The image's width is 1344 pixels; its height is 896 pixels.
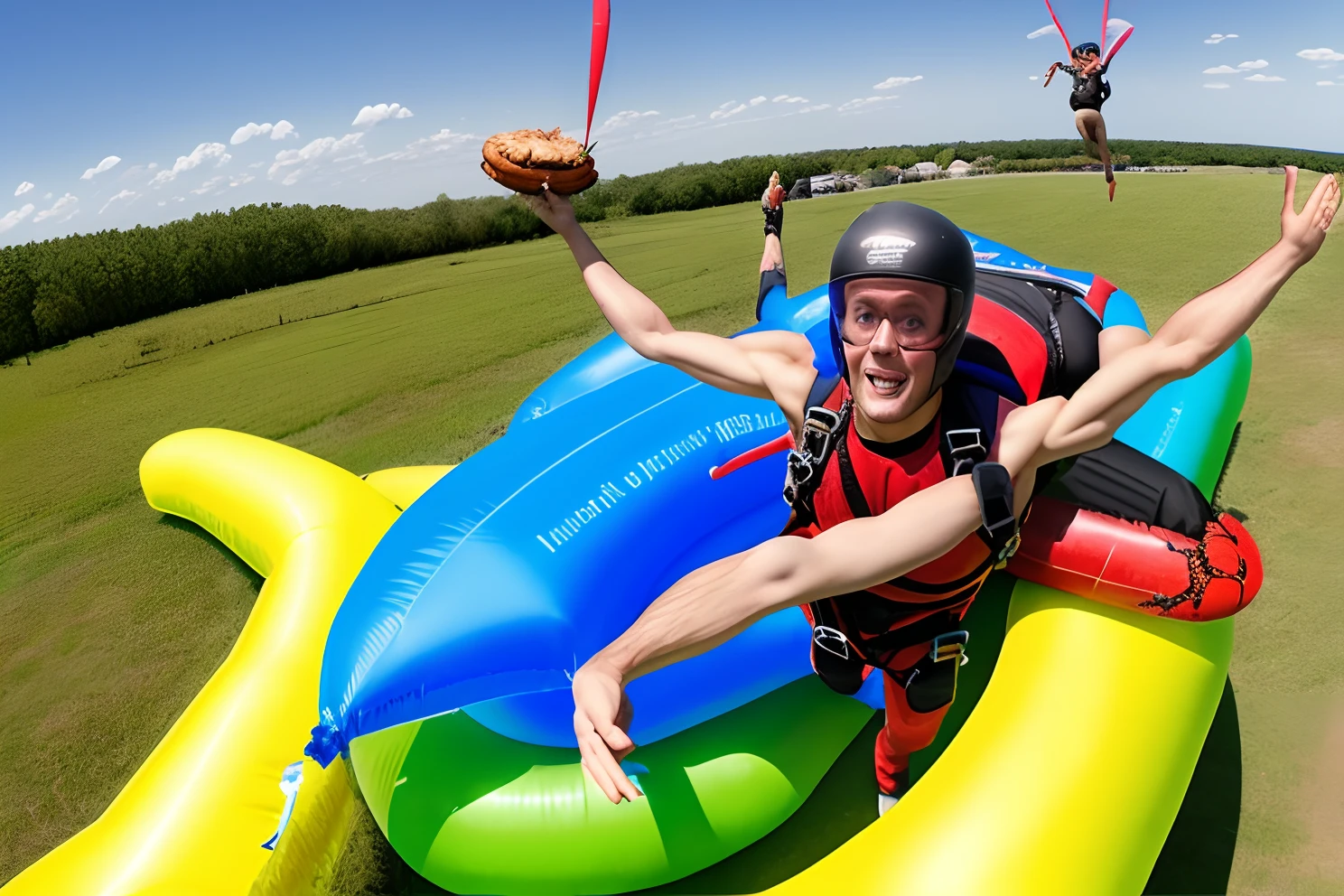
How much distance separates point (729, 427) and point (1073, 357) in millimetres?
1297

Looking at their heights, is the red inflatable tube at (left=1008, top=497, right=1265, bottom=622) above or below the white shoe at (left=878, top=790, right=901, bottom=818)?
above

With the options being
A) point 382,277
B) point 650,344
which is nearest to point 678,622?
point 650,344

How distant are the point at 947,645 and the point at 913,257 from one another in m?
1.10

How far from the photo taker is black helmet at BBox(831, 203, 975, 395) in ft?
4.19

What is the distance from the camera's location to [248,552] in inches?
169

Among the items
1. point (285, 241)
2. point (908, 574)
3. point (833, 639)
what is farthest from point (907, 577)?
point (285, 241)

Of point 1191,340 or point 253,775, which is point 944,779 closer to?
point 1191,340

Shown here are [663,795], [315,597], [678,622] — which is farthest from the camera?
[315,597]

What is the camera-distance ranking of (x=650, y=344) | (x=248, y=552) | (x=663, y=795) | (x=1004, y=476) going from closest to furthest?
(x=1004, y=476)
(x=650, y=344)
(x=663, y=795)
(x=248, y=552)

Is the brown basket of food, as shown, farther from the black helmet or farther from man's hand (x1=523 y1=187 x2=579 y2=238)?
the black helmet

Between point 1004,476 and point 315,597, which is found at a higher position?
point 1004,476

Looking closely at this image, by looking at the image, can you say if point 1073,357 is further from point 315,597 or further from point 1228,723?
point 315,597

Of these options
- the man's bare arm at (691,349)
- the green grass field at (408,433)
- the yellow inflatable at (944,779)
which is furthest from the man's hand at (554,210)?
the green grass field at (408,433)

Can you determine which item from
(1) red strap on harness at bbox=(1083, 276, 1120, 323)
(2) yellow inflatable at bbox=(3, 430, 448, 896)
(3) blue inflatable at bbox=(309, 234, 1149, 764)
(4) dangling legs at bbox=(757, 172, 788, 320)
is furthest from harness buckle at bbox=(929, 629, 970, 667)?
(2) yellow inflatable at bbox=(3, 430, 448, 896)
